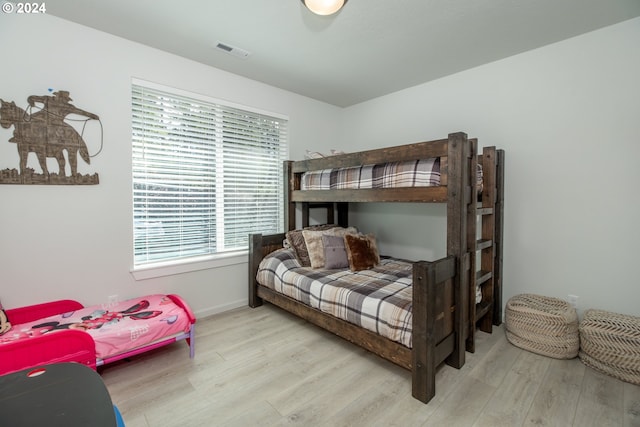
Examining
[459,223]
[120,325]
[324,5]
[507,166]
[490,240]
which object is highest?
[324,5]

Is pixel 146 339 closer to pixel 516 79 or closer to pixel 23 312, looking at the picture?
pixel 23 312

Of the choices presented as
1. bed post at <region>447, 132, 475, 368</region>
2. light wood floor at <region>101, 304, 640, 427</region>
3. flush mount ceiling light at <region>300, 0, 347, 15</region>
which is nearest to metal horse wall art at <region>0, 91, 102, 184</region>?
light wood floor at <region>101, 304, 640, 427</region>

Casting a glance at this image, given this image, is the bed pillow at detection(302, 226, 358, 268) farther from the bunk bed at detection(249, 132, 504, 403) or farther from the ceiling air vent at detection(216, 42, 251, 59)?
the ceiling air vent at detection(216, 42, 251, 59)

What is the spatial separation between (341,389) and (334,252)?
1.32 meters

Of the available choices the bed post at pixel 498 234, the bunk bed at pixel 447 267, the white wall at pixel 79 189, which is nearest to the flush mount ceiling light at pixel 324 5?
the bunk bed at pixel 447 267

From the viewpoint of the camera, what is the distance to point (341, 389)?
186 cm

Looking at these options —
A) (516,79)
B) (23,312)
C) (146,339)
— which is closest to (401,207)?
(516,79)

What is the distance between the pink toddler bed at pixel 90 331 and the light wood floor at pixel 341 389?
0.23 metres

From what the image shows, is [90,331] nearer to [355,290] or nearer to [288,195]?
[355,290]

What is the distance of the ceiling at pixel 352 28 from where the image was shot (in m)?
1.98

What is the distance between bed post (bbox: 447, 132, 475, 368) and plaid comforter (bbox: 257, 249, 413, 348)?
38 centimetres

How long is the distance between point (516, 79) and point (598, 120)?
0.73 metres

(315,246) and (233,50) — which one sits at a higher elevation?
(233,50)

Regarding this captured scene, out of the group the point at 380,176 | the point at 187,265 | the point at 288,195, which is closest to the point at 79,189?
the point at 187,265
